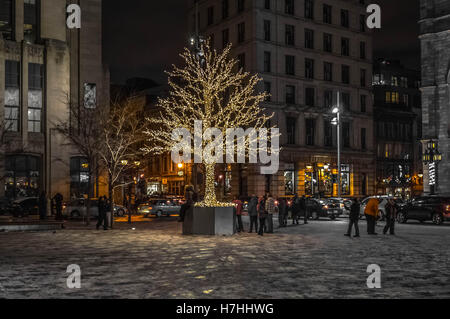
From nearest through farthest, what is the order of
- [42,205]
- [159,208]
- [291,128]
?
[42,205]
[159,208]
[291,128]

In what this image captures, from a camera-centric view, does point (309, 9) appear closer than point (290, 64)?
No

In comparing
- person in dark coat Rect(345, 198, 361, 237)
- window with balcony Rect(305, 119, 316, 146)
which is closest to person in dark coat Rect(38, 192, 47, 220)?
person in dark coat Rect(345, 198, 361, 237)

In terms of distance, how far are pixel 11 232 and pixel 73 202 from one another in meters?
13.2

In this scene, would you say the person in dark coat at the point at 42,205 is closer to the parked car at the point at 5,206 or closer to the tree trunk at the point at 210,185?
the parked car at the point at 5,206

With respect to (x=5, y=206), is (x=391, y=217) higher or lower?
higher

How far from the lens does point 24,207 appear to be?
41312 mm

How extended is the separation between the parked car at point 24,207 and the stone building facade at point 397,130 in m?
48.6

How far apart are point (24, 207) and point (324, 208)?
21019 millimetres

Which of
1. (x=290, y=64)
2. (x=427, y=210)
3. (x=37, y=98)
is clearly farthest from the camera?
(x=290, y=64)

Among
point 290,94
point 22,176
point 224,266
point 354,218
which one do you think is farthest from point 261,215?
point 290,94

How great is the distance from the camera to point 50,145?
45969 mm

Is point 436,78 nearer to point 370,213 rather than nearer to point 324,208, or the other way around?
point 324,208

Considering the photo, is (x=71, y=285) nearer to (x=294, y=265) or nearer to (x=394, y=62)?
(x=294, y=265)

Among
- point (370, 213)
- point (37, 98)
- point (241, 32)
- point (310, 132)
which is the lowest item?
point (370, 213)
